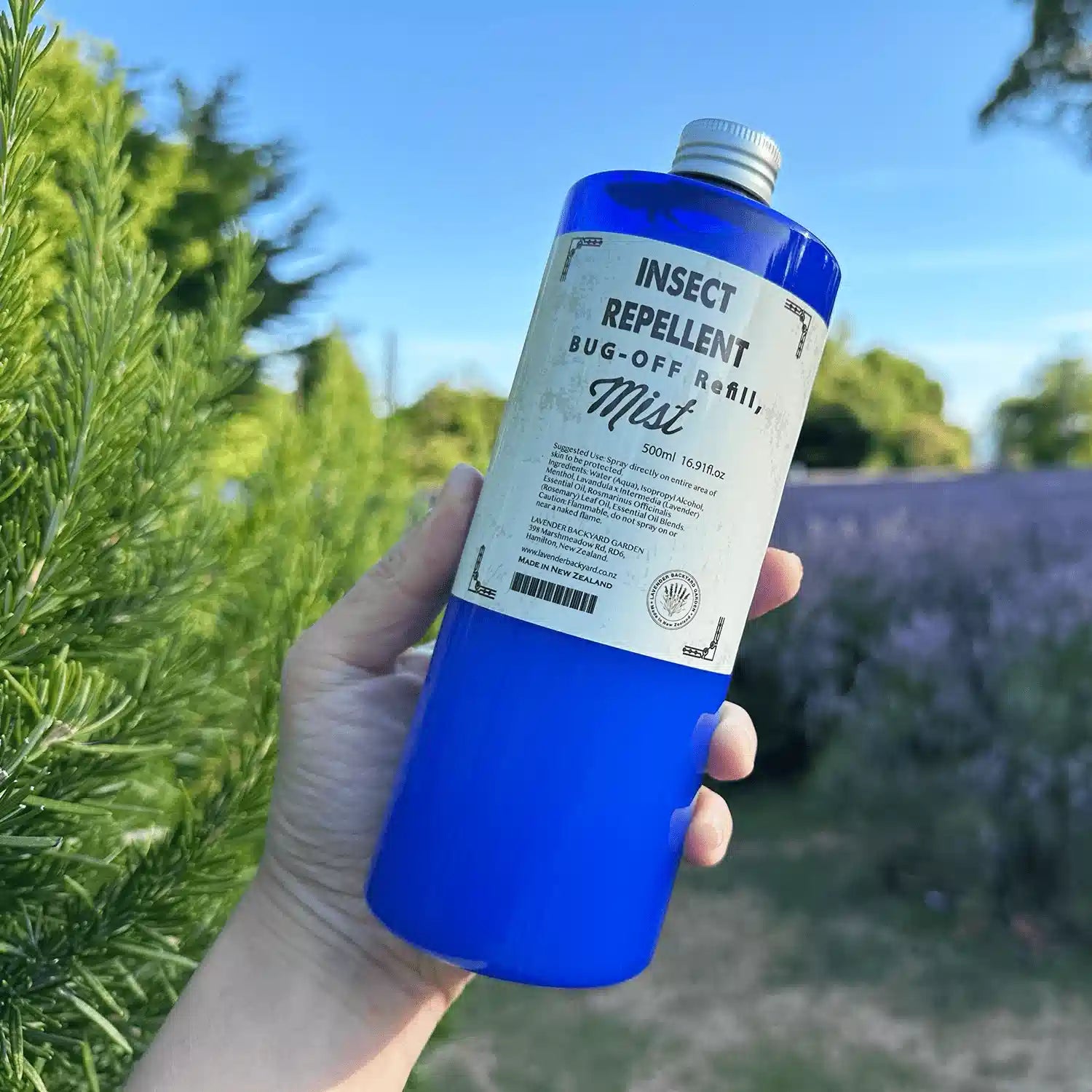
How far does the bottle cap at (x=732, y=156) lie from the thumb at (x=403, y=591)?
1.74ft

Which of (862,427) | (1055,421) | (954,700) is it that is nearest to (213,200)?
(954,700)

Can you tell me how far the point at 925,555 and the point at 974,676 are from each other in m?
1.10

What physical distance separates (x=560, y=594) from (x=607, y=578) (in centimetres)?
6

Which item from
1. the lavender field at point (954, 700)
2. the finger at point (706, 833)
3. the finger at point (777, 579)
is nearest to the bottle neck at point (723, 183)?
the finger at point (777, 579)

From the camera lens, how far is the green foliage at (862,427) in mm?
32500

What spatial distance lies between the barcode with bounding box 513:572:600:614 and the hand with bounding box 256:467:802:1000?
0.97ft

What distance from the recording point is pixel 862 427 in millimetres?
32625

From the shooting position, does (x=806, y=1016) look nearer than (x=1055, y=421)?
Yes

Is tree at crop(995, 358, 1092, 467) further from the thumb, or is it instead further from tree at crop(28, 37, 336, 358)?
the thumb

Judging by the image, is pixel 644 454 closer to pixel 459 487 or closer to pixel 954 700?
pixel 459 487

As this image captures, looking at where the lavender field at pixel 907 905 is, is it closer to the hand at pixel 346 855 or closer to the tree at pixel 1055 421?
the hand at pixel 346 855

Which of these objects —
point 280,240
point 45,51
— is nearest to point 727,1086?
point 45,51

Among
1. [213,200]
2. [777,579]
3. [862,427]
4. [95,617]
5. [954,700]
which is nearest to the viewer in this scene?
[95,617]

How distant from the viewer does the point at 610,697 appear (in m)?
1.17
